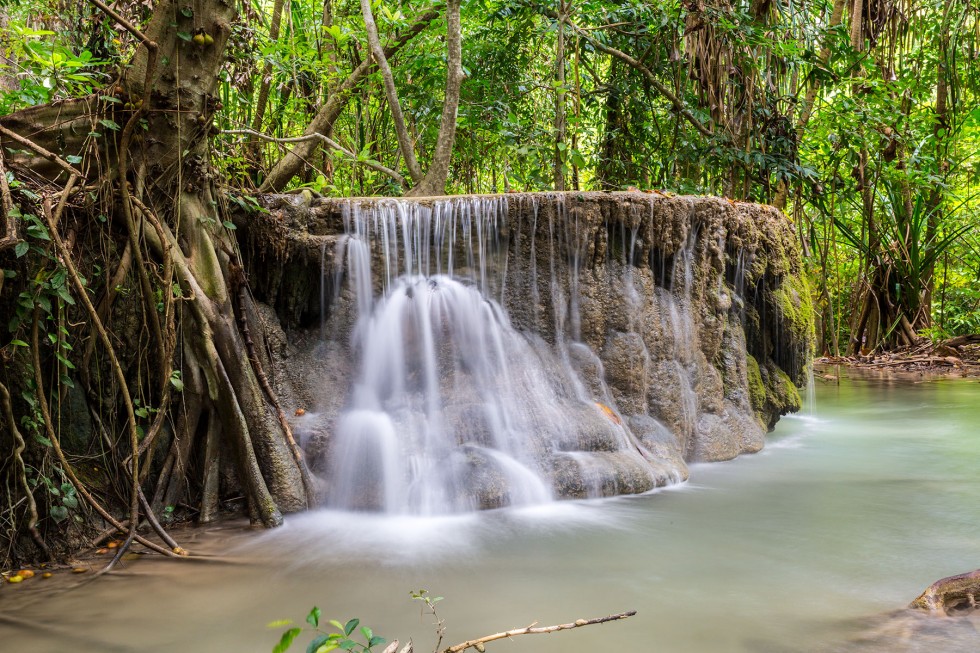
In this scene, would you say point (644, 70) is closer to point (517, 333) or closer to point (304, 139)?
point (304, 139)

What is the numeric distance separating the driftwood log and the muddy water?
126 millimetres

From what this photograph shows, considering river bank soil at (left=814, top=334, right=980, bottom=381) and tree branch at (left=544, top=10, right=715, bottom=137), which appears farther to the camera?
river bank soil at (left=814, top=334, right=980, bottom=381)

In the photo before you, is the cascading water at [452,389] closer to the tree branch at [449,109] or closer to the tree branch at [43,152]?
the tree branch at [449,109]

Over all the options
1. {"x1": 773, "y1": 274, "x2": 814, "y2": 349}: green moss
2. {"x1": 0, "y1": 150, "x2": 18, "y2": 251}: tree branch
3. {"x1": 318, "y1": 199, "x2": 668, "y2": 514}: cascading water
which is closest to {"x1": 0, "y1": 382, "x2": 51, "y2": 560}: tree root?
{"x1": 0, "y1": 150, "x2": 18, "y2": 251}: tree branch

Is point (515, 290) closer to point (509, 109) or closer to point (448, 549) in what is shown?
point (448, 549)

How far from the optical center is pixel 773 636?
2.85 m

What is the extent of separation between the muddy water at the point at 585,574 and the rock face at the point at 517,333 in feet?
1.52

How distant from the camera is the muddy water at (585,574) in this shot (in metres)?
2.91

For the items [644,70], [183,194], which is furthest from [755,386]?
[183,194]

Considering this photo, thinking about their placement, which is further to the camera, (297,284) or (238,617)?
(297,284)

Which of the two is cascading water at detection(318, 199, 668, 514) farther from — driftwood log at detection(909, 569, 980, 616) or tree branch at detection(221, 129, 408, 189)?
driftwood log at detection(909, 569, 980, 616)

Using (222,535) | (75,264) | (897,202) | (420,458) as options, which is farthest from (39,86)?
(897,202)

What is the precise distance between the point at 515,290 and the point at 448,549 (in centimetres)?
236

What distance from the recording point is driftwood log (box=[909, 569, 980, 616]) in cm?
300
